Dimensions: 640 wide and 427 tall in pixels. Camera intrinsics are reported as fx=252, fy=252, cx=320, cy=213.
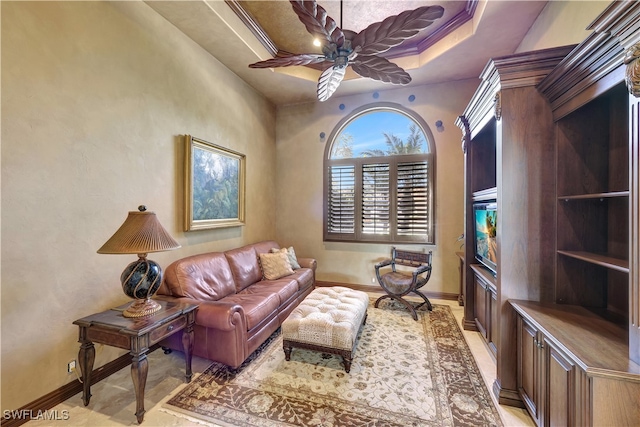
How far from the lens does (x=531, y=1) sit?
2.45 metres

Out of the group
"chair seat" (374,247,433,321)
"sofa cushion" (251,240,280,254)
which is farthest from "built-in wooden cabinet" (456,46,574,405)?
"sofa cushion" (251,240,280,254)

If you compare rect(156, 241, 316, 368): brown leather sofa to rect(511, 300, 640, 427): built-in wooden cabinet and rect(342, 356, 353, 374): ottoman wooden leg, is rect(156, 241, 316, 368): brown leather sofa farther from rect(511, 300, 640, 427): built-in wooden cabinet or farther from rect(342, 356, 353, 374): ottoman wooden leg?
rect(511, 300, 640, 427): built-in wooden cabinet

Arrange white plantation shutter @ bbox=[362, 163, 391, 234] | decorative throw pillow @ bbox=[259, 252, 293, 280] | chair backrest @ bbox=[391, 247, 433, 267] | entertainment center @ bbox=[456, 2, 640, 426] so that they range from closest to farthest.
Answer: entertainment center @ bbox=[456, 2, 640, 426], decorative throw pillow @ bbox=[259, 252, 293, 280], chair backrest @ bbox=[391, 247, 433, 267], white plantation shutter @ bbox=[362, 163, 391, 234]

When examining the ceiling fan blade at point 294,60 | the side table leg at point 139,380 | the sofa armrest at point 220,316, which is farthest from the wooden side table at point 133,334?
the ceiling fan blade at point 294,60

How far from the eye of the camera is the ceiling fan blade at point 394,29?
169 cm

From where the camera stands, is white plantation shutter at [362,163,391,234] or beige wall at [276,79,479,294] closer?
beige wall at [276,79,479,294]

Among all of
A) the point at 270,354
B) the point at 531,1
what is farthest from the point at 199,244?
the point at 531,1

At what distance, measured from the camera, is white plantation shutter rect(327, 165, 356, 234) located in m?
4.72

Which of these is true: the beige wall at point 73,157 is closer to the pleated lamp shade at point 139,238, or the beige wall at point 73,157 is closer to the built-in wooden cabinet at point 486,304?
the pleated lamp shade at point 139,238

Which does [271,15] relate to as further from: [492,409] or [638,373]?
[492,409]

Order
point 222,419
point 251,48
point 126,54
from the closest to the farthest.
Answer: point 222,419
point 126,54
point 251,48

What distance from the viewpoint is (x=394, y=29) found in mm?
1836

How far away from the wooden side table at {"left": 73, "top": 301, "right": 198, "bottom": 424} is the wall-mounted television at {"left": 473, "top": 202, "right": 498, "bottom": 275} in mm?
2858

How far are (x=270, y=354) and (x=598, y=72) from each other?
328 centimetres
